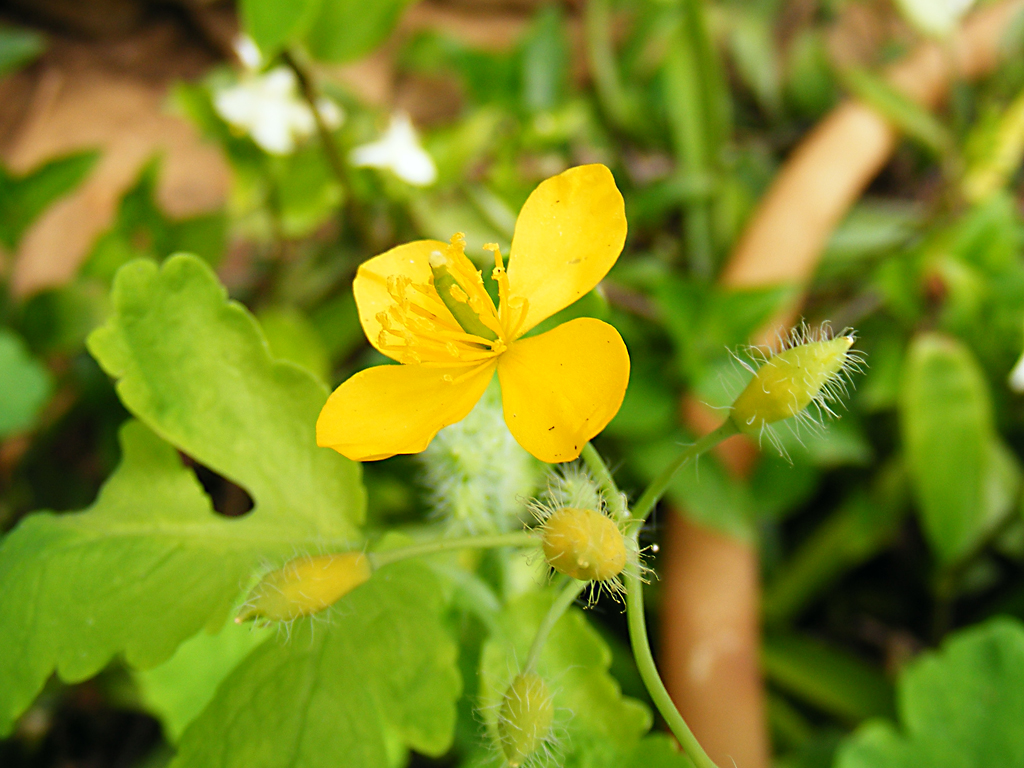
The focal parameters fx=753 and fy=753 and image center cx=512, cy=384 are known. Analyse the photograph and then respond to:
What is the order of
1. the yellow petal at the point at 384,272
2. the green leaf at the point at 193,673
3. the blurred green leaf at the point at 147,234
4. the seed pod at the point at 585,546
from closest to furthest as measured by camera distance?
the seed pod at the point at 585,546
the yellow petal at the point at 384,272
the green leaf at the point at 193,673
the blurred green leaf at the point at 147,234

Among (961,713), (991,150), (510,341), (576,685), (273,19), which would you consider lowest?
(961,713)

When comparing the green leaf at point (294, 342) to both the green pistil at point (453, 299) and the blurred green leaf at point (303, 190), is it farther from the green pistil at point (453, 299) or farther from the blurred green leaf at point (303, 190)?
the green pistil at point (453, 299)

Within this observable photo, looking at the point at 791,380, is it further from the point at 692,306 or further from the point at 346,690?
the point at 692,306

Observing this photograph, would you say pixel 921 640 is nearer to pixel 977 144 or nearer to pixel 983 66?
pixel 977 144

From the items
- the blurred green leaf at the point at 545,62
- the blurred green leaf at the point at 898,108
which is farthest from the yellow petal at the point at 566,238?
the blurred green leaf at the point at 898,108

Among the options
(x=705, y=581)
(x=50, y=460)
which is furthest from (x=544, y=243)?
(x=50, y=460)

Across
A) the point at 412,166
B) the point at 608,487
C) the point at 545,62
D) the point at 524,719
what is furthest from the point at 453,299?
the point at 545,62

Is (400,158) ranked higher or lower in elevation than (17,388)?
higher
